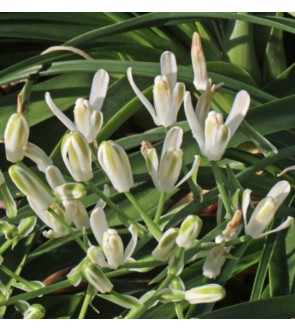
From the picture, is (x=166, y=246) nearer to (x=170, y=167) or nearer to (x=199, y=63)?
(x=170, y=167)

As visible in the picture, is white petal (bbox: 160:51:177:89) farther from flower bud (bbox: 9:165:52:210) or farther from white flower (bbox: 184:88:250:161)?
flower bud (bbox: 9:165:52:210)

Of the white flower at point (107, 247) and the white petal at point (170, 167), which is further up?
the white petal at point (170, 167)

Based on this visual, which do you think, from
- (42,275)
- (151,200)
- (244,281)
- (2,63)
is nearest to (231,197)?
(151,200)

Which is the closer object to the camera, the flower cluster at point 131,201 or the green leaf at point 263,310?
the flower cluster at point 131,201

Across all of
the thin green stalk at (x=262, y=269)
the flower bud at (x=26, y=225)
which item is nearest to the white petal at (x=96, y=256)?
the flower bud at (x=26, y=225)

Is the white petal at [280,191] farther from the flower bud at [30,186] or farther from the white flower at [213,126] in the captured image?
the flower bud at [30,186]
